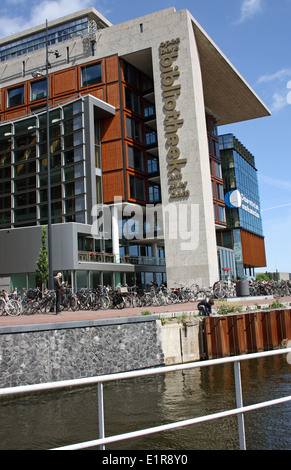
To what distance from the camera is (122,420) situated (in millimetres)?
8516

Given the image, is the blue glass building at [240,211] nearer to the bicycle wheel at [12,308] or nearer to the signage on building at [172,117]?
the signage on building at [172,117]

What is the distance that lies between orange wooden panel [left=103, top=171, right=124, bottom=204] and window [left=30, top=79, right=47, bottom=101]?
36.9ft

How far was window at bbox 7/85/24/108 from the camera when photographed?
43.5 metres

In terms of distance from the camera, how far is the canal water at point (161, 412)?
23.2ft

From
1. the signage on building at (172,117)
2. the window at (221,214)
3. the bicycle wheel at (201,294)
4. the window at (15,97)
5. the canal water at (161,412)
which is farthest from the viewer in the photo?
the window at (221,214)

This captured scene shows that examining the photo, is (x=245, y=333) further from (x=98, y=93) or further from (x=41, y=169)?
(x=98, y=93)

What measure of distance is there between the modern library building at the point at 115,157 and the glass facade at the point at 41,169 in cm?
10

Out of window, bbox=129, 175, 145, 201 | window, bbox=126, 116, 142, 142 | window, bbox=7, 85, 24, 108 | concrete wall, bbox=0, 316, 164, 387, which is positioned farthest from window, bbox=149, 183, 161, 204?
concrete wall, bbox=0, 316, 164, 387

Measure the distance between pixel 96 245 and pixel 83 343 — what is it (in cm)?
2419

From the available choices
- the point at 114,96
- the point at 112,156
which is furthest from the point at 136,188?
the point at 114,96

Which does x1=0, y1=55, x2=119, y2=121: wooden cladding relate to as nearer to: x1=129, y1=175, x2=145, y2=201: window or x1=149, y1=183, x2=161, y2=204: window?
x1=129, y1=175, x2=145, y2=201: window

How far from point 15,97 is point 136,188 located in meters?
16.5

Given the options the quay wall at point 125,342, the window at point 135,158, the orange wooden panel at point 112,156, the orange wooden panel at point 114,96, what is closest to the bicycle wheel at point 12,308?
the quay wall at point 125,342
